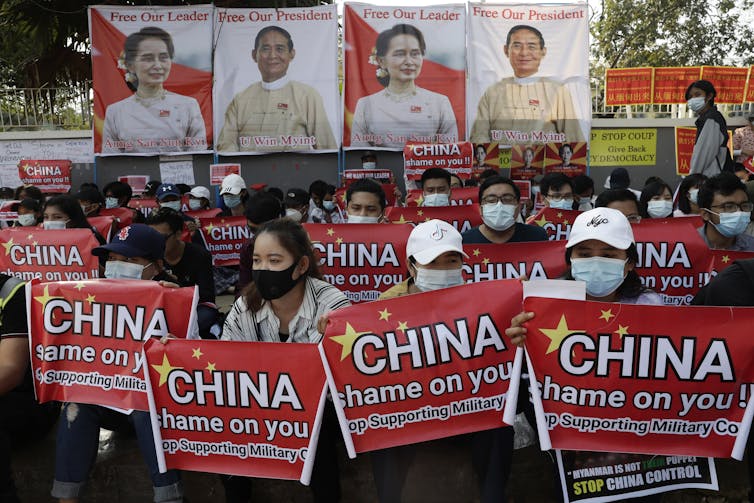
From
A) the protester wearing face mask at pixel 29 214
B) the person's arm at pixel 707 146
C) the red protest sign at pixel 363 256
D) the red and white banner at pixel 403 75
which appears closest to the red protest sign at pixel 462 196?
the person's arm at pixel 707 146

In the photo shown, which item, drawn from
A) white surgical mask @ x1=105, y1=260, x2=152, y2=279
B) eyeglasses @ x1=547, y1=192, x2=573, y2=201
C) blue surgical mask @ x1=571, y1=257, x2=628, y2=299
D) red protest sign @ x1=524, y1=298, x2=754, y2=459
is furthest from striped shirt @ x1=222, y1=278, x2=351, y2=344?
eyeglasses @ x1=547, y1=192, x2=573, y2=201

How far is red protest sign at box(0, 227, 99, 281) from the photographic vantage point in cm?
552

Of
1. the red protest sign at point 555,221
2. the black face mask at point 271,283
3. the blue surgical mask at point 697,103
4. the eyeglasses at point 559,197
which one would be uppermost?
the blue surgical mask at point 697,103

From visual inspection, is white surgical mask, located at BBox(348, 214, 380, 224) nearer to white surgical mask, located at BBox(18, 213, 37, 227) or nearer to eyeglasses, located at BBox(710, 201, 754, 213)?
eyeglasses, located at BBox(710, 201, 754, 213)

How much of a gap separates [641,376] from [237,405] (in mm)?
1792

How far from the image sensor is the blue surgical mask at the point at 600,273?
3.32m

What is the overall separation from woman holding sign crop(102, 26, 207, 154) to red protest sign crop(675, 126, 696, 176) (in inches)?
400

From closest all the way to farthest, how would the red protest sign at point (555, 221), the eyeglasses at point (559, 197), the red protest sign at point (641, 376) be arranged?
the red protest sign at point (641, 376) < the red protest sign at point (555, 221) < the eyeglasses at point (559, 197)

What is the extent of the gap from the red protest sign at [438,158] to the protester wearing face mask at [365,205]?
154 inches

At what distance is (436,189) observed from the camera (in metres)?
7.58

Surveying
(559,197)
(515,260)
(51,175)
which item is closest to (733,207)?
(515,260)

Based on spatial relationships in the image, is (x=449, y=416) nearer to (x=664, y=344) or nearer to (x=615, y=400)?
(x=615, y=400)

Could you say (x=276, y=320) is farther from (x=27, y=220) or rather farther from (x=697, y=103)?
(x=697, y=103)

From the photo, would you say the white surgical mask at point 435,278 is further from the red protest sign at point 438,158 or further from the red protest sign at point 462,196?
the red protest sign at point 438,158
